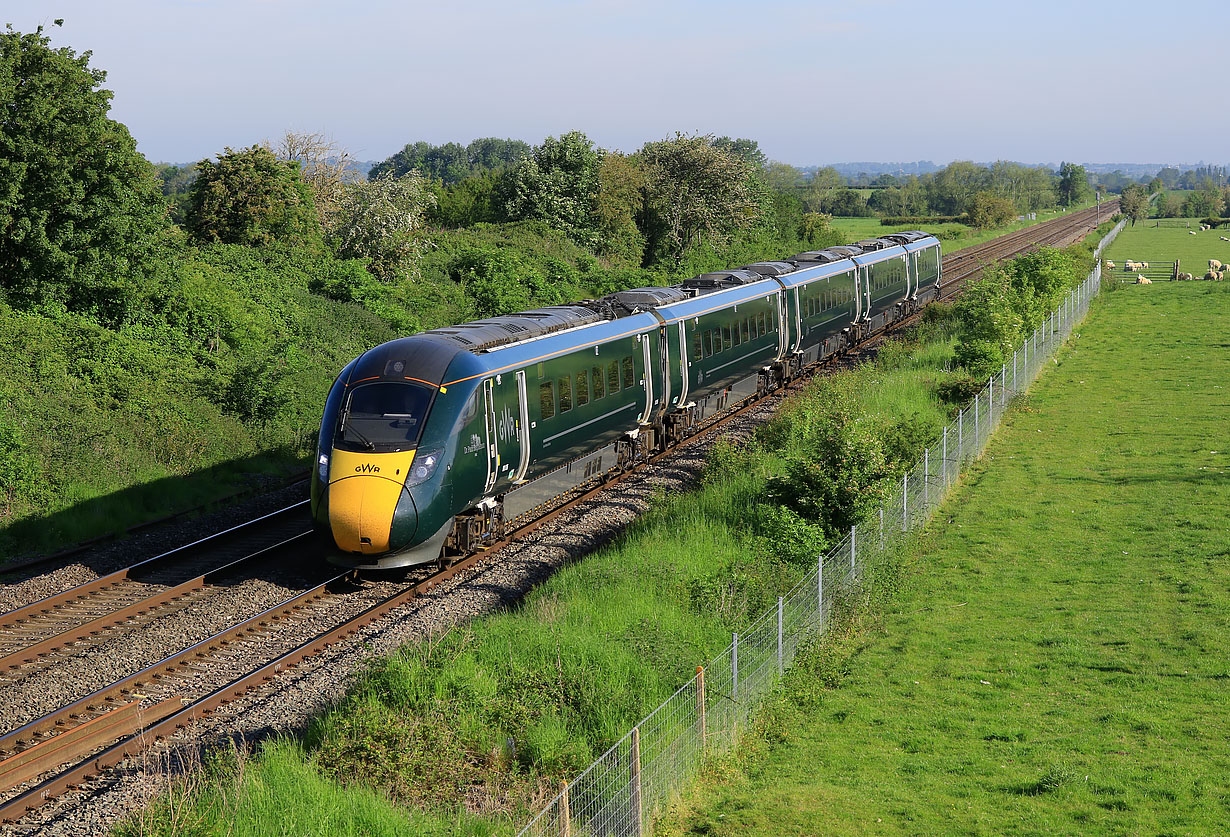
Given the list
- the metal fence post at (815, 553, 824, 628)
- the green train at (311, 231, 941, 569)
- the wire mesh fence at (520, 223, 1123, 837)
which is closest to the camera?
the wire mesh fence at (520, 223, 1123, 837)

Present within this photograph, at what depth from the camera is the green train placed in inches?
612

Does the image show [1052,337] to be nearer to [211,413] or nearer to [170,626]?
[211,413]

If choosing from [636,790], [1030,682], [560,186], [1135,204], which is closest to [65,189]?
[636,790]

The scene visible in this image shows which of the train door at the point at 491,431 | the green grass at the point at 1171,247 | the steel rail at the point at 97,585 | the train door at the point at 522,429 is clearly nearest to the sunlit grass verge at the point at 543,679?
the train door at the point at 522,429

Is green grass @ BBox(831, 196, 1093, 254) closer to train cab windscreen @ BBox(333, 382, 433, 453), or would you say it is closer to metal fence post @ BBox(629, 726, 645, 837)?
train cab windscreen @ BBox(333, 382, 433, 453)

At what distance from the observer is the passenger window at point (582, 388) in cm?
2002

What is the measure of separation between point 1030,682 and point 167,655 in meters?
11.1

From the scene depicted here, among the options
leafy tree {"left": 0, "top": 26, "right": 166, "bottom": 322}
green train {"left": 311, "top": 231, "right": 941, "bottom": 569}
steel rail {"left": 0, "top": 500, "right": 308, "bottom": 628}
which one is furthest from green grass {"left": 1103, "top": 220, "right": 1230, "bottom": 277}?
steel rail {"left": 0, "top": 500, "right": 308, "bottom": 628}

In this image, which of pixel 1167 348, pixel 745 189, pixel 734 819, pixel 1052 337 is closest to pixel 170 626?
pixel 734 819

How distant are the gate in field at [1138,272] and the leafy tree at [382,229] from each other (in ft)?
139

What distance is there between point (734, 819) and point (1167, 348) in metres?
37.1

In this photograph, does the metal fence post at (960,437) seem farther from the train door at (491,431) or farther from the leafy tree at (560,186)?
the leafy tree at (560,186)

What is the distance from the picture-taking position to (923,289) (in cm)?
4906

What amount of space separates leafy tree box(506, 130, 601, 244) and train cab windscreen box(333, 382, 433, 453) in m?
40.1
